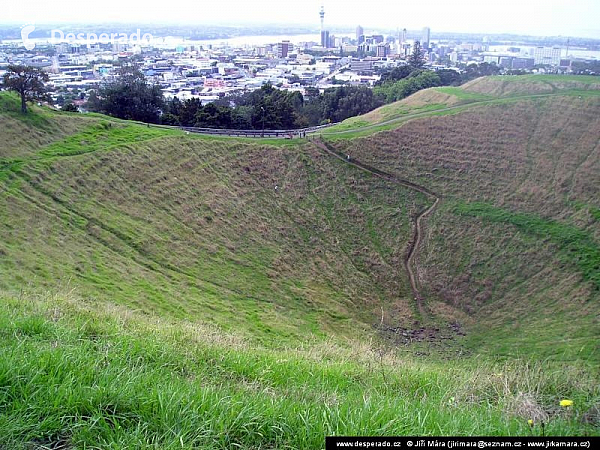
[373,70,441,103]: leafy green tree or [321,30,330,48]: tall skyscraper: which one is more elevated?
[321,30,330,48]: tall skyscraper

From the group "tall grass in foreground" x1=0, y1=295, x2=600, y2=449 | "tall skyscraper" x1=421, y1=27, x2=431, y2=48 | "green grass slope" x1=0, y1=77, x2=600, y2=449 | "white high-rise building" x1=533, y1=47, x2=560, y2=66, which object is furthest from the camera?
"tall skyscraper" x1=421, y1=27, x2=431, y2=48

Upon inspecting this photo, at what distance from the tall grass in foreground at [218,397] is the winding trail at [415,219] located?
17172 millimetres

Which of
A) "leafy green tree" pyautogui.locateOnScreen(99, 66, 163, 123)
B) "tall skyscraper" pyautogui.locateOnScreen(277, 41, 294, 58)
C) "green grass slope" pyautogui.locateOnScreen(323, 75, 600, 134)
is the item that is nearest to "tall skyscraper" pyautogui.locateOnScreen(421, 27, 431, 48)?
"tall skyscraper" pyautogui.locateOnScreen(277, 41, 294, 58)

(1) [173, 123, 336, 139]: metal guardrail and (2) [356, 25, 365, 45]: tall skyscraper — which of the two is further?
(2) [356, 25, 365, 45]: tall skyscraper

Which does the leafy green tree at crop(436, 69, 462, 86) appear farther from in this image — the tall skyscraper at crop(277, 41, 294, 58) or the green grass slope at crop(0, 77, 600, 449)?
the tall skyscraper at crop(277, 41, 294, 58)

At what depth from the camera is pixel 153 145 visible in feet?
91.1

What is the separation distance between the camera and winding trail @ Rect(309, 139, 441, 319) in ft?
73.8

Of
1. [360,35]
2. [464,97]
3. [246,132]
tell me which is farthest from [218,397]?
[360,35]

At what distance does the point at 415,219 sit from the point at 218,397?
980 inches

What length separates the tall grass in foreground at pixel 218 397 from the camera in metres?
2.79

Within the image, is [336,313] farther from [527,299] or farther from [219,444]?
[219,444]

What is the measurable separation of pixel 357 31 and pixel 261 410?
139 metres

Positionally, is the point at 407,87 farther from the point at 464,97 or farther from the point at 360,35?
the point at 360,35

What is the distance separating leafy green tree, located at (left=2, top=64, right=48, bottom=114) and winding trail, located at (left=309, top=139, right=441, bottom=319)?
1581 centimetres
